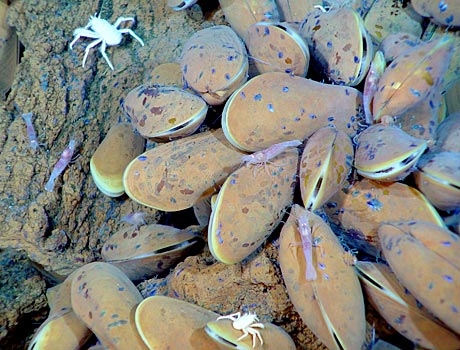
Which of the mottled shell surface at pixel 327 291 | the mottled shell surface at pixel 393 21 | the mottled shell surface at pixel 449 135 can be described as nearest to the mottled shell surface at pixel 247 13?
the mottled shell surface at pixel 393 21

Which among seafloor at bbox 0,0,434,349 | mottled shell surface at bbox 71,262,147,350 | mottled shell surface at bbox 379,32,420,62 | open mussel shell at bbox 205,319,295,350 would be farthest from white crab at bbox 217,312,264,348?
mottled shell surface at bbox 379,32,420,62

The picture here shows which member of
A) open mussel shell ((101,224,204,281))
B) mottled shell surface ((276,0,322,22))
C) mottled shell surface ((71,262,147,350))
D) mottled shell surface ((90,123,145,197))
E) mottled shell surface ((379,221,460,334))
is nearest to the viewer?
mottled shell surface ((379,221,460,334))

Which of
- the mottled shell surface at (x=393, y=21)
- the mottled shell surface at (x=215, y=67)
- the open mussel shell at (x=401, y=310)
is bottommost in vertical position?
the open mussel shell at (x=401, y=310)

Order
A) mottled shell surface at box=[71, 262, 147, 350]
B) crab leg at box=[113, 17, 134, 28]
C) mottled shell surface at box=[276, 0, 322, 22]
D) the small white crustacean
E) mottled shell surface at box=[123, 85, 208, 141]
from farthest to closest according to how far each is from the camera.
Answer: crab leg at box=[113, 17, 134, 28], mottled shell surface at box=[276, 0, 322, 22], mottled shell surface at box=[123, 85, 208, 141], the small white crustacean, mottled shell surface at box=[71, 262, 147, 350]

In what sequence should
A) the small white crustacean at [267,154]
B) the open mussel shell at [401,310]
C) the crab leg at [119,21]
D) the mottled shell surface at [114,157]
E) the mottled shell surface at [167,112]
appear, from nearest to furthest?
the open mussel shell at [401,310] → the small white crustacean at [267,154] → the mottled shell surface at [167,112] → the mottled shell surface at [114,157] → the crab leg at [119,21]

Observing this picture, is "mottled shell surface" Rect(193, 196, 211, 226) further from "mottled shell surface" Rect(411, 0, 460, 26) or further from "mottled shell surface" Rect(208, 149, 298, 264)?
"mottled shell surface" Rect(411, 0, 460, 26)

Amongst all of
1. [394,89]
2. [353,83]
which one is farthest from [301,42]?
[394,89]

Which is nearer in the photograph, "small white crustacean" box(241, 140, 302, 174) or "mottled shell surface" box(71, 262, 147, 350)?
"mottled shell surface" box(71, 262, 147, 350)

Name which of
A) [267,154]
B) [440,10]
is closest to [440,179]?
[267,154]

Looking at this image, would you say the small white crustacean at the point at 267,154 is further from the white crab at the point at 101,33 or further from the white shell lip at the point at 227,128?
the white crab at the point at 101,33
